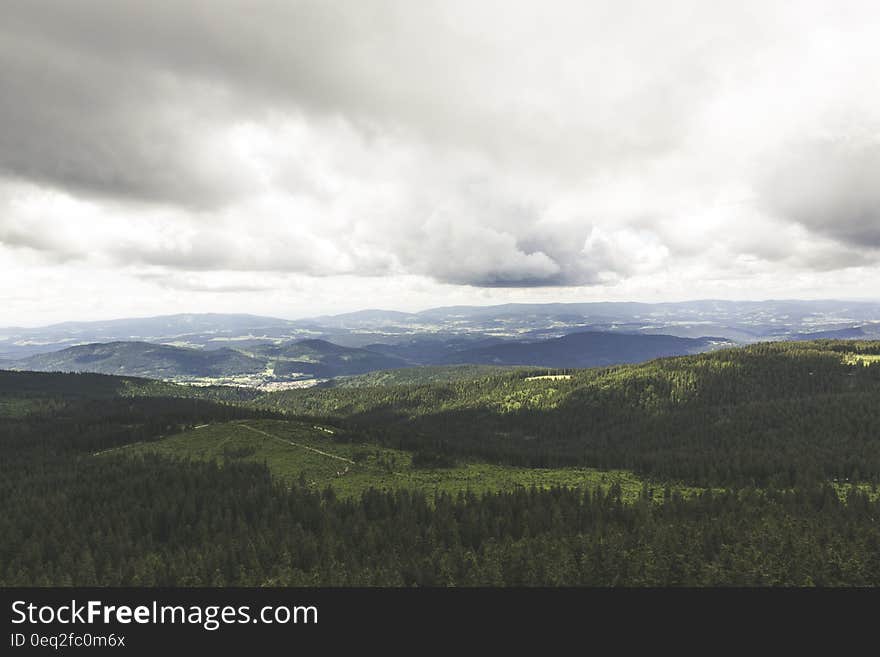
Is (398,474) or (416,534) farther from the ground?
(416,534)

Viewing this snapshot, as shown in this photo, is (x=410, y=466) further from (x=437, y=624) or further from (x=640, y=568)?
(x=437, y=624)

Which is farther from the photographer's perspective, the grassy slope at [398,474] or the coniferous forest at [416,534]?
the grassy slope at [398,474]

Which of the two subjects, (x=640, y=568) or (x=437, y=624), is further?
(x=640, y=568)

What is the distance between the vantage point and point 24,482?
161125 mm

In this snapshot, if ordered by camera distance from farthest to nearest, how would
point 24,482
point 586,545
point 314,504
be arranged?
point 24,482, point 314,504, point 586,545

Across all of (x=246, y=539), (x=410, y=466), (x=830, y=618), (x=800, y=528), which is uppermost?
(x=830, y=618)

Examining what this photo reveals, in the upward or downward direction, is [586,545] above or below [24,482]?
above

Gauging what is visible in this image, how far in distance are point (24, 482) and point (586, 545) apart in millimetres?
210198

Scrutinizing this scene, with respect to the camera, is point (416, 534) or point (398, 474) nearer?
point (416, 534)

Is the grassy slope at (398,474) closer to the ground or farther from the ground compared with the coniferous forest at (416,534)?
closer to the ground

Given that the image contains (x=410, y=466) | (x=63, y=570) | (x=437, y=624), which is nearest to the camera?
(x=437, y=624)

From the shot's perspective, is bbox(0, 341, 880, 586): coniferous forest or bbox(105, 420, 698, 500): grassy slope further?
bbox(105, 420, 698, 500): grassy slope

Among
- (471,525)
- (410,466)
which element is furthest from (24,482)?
(471,525)

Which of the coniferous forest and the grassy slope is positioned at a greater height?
the coniferous forest
